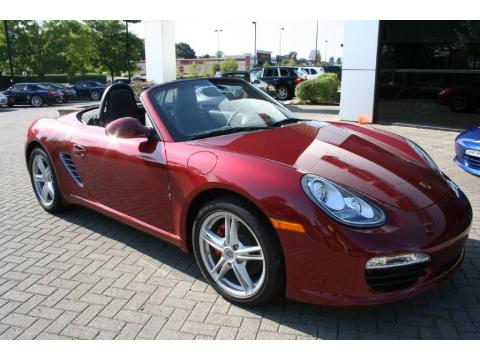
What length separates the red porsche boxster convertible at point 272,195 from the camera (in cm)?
237

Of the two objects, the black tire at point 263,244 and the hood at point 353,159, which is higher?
the hood at point 353,159

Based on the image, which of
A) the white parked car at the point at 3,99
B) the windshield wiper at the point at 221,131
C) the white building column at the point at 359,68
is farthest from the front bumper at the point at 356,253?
the white parked car at the point at 3,99

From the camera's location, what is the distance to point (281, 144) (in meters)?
2.99

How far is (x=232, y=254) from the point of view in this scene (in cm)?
281

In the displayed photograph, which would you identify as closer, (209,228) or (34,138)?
(209,228)

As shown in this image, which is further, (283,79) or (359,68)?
(283,79)

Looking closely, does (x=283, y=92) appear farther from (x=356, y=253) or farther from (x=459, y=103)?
(x=356, y=253)

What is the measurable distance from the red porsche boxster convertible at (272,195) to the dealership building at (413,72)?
781 centimetres

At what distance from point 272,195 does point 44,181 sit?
3259mm

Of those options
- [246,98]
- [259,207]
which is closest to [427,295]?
[259,207]

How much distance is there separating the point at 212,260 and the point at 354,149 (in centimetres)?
131

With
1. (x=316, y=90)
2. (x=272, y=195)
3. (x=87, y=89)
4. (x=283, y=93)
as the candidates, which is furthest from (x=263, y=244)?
(x=87, y=89)

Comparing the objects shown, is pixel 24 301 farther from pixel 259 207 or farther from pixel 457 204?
pixel 457 204

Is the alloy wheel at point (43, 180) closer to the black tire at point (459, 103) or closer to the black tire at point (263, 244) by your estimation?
the black tire at point (263, 244)
